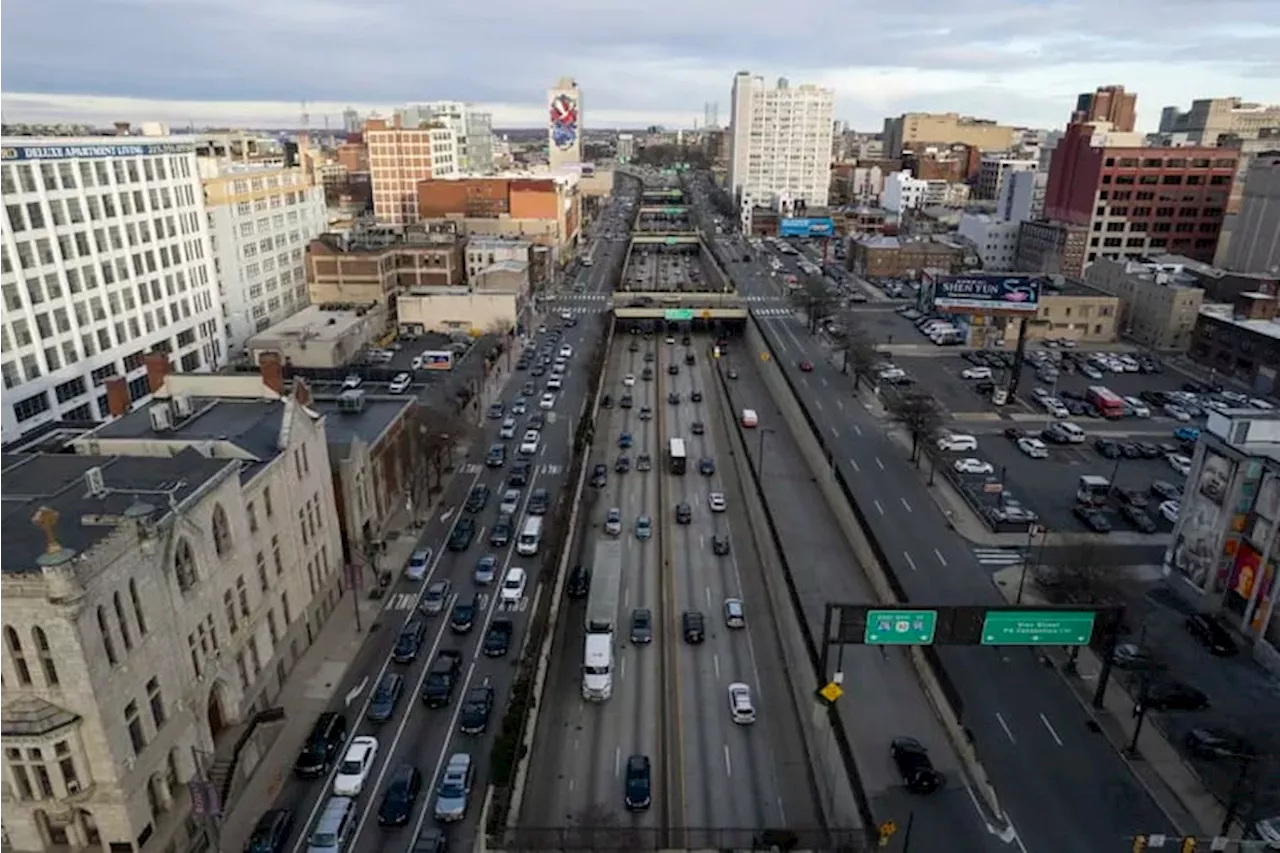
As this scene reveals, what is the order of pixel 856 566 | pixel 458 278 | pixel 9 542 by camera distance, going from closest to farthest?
pixel 9 542
pixel 856 566
pixel 458 278

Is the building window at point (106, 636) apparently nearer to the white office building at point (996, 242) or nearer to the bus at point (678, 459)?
the bus at point (678, 459)

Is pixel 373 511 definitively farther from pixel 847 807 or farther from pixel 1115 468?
pixel 1115 468

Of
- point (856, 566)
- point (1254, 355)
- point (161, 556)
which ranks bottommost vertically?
point (856, 566)

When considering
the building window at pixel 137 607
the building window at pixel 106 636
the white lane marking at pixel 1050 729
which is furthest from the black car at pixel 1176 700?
the building window at pixel 106 636

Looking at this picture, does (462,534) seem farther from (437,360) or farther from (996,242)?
(996,242)

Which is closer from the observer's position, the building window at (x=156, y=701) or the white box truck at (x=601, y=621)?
the building window at (x=156, y=701)

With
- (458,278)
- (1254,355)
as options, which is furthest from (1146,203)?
(458,278)

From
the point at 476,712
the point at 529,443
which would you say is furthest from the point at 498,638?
the point at 529,443
